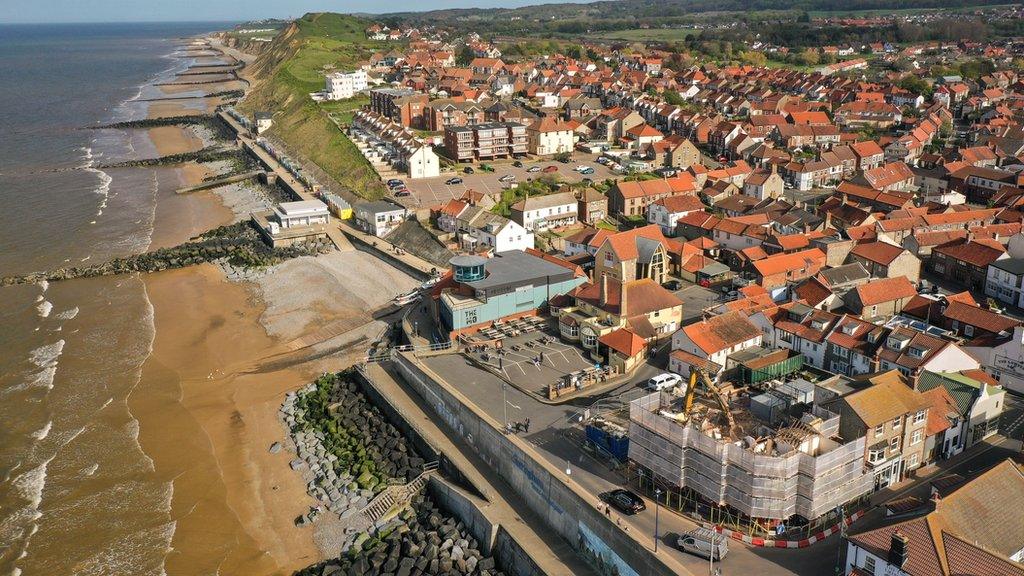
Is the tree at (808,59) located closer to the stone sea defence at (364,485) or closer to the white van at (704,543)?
the stone sea defence at (364,485)

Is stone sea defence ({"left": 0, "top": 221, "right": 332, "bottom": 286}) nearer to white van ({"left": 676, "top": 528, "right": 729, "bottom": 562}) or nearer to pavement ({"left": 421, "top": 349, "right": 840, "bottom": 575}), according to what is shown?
pavement ({"left": 421, "top": 349, "right": 840, "bottom": 575})

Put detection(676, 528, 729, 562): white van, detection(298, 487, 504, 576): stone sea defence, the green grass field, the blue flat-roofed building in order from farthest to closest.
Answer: the green grass field < the blue flat-roofed building < detection(298, 487, 504, 576): stone sea defence < detection(676, 528, 729, 562): white van

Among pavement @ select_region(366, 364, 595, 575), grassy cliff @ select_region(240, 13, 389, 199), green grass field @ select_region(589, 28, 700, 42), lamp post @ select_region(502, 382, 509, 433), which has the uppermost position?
green grass field @ select_region(589, 28, 700, 42)

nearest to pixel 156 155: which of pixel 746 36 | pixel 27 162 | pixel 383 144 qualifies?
pixel 27 162

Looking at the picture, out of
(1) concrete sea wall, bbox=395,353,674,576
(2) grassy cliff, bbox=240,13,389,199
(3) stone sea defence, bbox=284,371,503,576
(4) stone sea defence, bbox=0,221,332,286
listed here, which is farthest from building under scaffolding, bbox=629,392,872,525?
(2) grassy cliff, bbox=240,13,389,199

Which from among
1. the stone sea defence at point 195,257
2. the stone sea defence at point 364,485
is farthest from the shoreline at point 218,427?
the stone sea defence at point 195,257
